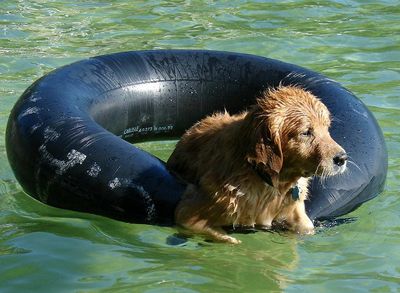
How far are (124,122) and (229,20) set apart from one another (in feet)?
18.8

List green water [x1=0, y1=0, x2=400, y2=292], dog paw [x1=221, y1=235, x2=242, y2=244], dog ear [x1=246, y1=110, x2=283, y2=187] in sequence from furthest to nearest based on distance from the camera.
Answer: dog paw [x1=221, y1=235, x2=242, y2=244] → dog ear [x1=246, y1=110, x2=283, y2=187] → green water [x1=0, y1=0, x2=400, y2=292]

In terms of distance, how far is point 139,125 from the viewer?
8.98 metres

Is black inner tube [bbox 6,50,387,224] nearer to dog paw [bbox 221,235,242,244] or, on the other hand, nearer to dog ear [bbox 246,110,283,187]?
dog paw [bbox 221,235,242,244]

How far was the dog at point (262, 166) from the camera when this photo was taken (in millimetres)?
6867

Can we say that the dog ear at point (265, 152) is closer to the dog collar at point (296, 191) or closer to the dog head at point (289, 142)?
the dog head at point (289, 142)

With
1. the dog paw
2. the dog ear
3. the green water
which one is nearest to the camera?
the green water

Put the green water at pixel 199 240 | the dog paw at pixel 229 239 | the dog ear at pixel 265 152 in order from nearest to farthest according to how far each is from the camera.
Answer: the green water at pixel 199 240, the dog ear at pixel 265 152, the dog paw at pixel 229 239

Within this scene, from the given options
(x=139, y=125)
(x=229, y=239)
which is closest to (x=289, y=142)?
(x=229, y=239)

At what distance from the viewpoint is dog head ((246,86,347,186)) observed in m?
6.84

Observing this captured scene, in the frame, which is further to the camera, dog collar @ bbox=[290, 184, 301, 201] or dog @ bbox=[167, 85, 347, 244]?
dog collar @ bbox=[290, 184, 301, 201]

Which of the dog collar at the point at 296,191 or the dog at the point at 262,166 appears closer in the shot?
the dog at the point at 262,166

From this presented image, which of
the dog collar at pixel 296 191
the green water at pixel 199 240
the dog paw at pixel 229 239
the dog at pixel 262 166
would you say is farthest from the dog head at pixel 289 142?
the green water at pixel 199 240

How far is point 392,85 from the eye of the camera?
11211 mm

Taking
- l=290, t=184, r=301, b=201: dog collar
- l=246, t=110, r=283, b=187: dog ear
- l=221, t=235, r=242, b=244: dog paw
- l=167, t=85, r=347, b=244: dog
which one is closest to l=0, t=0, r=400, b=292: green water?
l=221, t=235, r=242, b=244: dog paw
